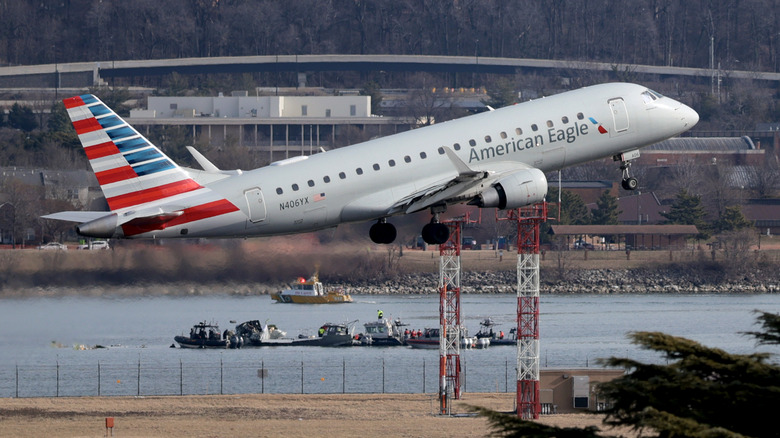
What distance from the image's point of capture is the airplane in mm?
56812

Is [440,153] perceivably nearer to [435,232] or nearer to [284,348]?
[435,232]

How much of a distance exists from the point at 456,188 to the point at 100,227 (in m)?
13.3

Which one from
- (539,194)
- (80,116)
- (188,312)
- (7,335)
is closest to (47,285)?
(7,335)

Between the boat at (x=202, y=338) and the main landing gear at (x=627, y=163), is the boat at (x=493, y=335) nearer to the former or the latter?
the boat at (x=202, y=338)

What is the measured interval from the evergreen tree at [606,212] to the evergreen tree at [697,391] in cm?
14965

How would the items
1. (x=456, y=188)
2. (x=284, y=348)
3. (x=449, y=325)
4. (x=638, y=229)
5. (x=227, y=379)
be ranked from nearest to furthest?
(x=456, y=188) → (x=449, y=325) → (x=227, y=379) → (x=284, y=348) → (x=638, y=229)

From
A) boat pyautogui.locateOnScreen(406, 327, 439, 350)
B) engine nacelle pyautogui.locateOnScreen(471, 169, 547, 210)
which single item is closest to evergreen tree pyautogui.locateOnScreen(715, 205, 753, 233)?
boat pyautogui.locateOnScreen(406, 327, 439, 350)

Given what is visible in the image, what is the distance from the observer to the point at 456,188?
5884 cm

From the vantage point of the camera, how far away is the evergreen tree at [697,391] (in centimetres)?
3419

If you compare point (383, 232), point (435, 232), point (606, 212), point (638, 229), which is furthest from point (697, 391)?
point (606, 212)

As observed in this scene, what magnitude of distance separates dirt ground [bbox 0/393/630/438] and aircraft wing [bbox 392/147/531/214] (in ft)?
65.6

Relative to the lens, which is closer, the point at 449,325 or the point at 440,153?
the point at 440,153

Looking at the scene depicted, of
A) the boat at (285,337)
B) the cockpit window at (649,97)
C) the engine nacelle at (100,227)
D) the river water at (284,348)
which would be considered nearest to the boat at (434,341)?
the river water at (284,348)

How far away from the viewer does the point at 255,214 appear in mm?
57000
